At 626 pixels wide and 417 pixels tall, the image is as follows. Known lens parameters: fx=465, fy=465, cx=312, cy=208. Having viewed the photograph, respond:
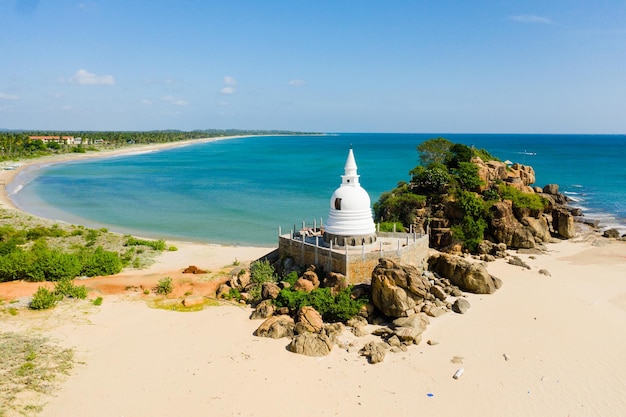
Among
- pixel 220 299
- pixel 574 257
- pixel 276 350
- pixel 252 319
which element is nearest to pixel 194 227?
pixel 220 299

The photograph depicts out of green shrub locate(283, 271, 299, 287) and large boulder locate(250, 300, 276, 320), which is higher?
green shrub locate(283, 271, 299, 287)

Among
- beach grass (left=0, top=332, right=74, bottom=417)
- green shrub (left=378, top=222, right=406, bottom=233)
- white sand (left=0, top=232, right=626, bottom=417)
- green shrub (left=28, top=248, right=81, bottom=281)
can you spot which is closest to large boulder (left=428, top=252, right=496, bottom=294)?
white sand (left=0, top=232, right=626, bottom=417)

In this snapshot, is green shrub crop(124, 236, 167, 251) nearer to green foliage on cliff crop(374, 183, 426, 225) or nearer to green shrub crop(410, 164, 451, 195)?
green foliage on cliff crop(374, 183, 426, 225)

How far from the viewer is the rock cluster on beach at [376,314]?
2148 cm

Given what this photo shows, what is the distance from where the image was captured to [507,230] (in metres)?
39.2

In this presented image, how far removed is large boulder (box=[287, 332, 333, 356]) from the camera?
20922mm

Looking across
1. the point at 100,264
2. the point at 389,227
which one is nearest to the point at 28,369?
the point at 100,264

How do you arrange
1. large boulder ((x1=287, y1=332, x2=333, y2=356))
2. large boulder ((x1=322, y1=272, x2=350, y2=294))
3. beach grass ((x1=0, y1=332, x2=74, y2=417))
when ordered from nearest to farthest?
beach grass ((x1=0, y1=332, x2=74, y2=417)) → large boulder ((x1=287, y1=332, x2=333, y2=356)) → large boulder ((x1=322, y1=272, x2=350, y2=294))

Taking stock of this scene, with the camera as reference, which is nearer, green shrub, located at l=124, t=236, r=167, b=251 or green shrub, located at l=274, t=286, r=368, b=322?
green shrub, located at l=274, t=286, r=368, b=322

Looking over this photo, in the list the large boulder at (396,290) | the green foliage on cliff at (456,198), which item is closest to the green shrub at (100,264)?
the large boulder at (396,290)

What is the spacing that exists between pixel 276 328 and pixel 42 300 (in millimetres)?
13352

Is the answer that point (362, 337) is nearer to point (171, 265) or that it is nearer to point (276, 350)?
point (276, 350)

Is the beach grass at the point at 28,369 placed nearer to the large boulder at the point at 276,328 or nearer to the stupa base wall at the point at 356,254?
the large boulder at the point at 276,328

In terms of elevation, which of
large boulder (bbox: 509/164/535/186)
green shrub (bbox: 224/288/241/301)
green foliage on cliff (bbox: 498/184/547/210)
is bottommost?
green shrub (bbox: 224/288/241/301)
